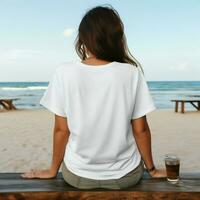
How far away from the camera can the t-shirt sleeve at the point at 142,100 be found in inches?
77.2

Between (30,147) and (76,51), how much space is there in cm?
526

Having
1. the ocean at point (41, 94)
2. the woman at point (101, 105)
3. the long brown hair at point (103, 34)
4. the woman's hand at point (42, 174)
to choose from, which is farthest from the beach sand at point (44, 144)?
the ocean at point (41, 94)

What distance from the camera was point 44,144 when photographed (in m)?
7.45

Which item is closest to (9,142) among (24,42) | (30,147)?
(30,147)

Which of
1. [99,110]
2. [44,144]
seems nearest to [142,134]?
[99,110]

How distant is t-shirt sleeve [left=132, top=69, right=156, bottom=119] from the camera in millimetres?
1962

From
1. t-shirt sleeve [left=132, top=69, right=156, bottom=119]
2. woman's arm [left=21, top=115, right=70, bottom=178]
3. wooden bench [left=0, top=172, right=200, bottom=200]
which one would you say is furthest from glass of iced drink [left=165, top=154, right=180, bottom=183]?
woman's arm [left=21, top=115, right=70, bottom=178]

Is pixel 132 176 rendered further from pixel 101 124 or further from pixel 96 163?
pixel 101 124

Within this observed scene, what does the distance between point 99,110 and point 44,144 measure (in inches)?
224

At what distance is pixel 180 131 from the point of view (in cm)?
938

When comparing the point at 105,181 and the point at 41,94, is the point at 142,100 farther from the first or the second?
the point at 41,94

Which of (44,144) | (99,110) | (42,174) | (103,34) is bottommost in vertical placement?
(44,144)

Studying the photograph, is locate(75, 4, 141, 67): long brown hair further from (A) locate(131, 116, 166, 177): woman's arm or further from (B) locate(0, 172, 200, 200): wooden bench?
(B) locate(0, 172, 200, 200): wooden bench

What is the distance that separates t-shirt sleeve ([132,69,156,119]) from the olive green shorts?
29 cm
